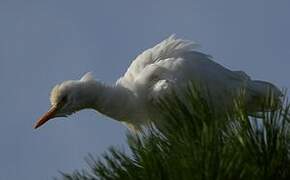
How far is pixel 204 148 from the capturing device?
2885mm

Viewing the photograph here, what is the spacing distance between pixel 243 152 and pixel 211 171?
235 millimetres

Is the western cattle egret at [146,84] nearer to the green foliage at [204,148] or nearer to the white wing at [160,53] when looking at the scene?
the white wing at [160,53]

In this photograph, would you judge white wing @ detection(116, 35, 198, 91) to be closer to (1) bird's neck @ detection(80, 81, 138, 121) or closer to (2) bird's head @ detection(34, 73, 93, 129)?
(1) bird's neck @ detection(80, 81, 138, 121)

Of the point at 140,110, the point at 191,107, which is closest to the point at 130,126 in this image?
the point at 140,110

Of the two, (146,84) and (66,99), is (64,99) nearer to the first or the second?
(66,99)

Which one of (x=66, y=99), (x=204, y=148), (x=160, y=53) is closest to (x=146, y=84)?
(x=160, y=53)

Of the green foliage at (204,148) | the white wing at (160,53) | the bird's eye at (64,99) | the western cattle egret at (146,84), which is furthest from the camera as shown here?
the bird's eye at (64,99)

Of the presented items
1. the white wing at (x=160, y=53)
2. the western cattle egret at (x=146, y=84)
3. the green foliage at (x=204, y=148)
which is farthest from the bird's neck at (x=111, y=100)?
the green foliage at (x=204, y=148)

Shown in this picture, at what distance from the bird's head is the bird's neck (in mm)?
67

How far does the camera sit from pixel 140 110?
7.42 metres

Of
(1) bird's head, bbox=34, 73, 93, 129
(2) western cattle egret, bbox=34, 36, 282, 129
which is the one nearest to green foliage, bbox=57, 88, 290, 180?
(2) western cattle egret, bbox=34, 36, 282, 129

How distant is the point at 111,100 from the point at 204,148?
186 inches

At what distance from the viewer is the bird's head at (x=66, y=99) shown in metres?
7.70

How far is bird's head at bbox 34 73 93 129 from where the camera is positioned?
770 centimetres
